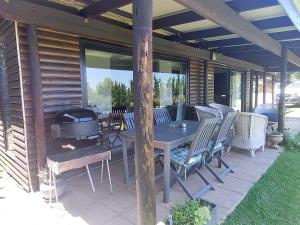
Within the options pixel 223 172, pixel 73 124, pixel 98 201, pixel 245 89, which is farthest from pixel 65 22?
pixel 245 89

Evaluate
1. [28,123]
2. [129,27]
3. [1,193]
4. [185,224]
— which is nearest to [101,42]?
[129,27]

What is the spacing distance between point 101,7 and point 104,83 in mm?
1903

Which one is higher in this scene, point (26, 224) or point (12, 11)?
point (12, 11)

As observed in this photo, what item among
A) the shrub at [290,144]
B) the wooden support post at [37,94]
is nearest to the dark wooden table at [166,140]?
the wooden support post at [37,94]

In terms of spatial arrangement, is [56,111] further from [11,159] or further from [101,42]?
[101,42]

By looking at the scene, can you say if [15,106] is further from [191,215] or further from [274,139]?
[274,139]

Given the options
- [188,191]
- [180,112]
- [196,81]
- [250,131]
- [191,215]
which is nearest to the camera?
[191,215]

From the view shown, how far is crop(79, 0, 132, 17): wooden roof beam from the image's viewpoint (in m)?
2.77

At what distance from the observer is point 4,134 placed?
3.86m

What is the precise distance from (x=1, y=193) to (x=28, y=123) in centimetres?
104

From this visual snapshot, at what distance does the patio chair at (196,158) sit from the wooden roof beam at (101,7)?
5.57ft

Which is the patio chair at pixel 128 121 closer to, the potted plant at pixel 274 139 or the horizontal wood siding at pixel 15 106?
the horizontal wood siding at pixel 15 106

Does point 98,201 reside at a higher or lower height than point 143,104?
lower

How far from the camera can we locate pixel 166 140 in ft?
9.23
